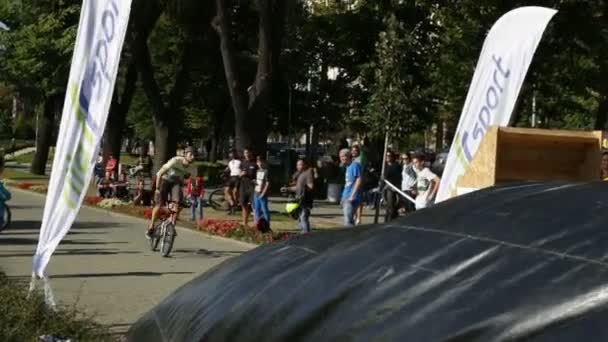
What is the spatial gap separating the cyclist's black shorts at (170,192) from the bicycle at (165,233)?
0.53 ft

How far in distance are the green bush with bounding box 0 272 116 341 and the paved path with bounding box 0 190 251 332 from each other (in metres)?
1.04

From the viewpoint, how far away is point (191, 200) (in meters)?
22.6

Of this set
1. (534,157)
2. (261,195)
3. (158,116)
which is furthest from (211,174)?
(534,157)

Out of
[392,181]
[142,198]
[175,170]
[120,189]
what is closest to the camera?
[175,170]

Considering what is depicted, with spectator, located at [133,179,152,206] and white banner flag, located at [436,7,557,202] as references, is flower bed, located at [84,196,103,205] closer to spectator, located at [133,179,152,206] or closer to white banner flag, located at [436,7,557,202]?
spectator, located at [133,179,152,206]

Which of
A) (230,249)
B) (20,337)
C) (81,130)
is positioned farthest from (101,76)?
(230,249)

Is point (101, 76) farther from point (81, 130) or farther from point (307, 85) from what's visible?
point (307, 85)

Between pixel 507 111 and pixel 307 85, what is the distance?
4398 centimetres

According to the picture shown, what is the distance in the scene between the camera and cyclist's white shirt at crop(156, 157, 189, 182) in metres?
16.4

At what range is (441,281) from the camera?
2551 millimetres

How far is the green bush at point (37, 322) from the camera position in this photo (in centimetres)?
671

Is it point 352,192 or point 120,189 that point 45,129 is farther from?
point 352,192

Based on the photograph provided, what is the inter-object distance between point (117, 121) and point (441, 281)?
3408 centimetres

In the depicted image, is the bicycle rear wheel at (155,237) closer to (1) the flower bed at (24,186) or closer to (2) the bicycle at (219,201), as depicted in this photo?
(2) the bicycle at (219,201)
